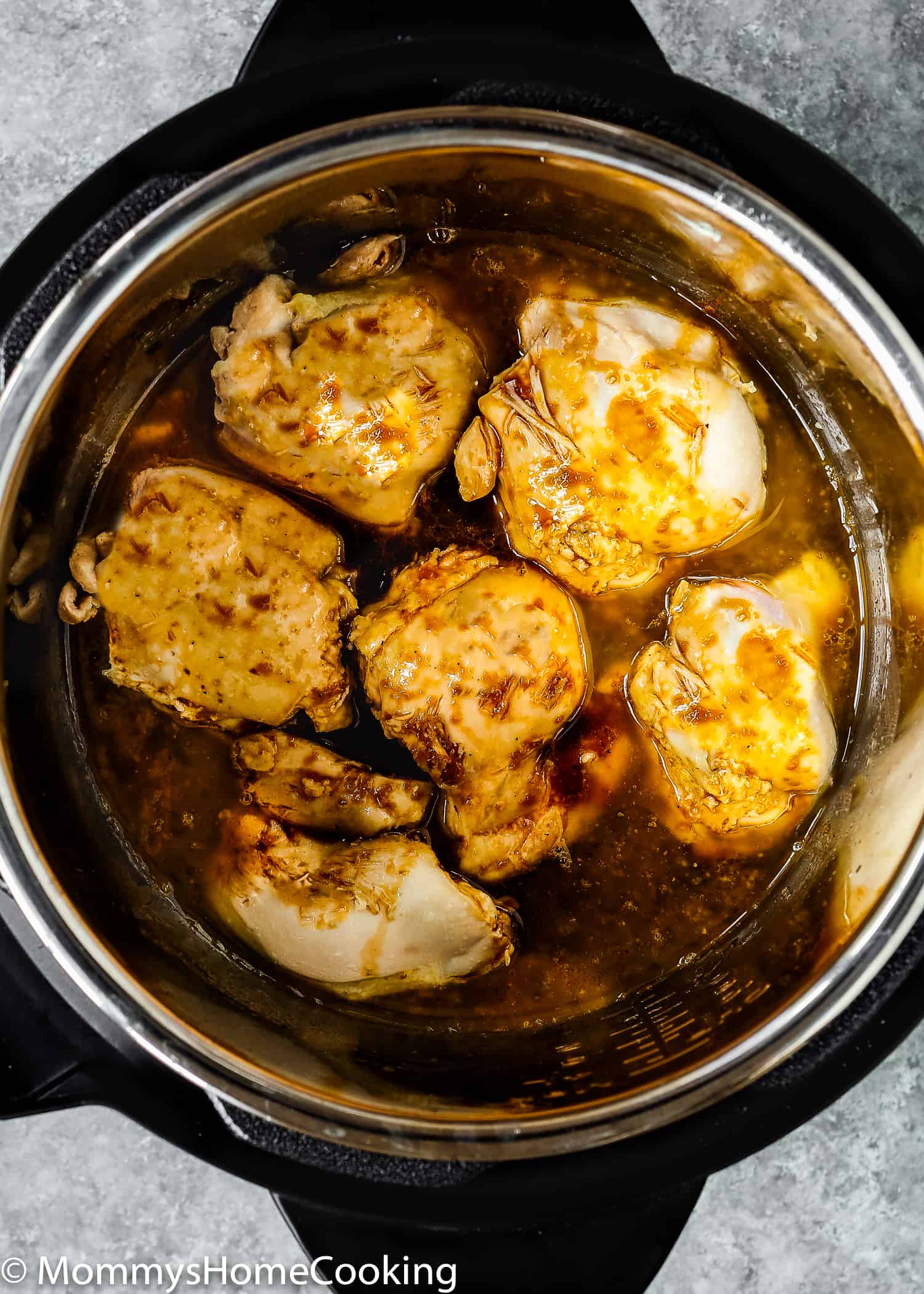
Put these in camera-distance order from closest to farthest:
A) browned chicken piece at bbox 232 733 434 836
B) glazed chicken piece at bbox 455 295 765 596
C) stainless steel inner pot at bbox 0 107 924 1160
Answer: stainless steel inner pot at bbox 0 107 924 1160, glazed chicken piece at bbox 455 295 765 596, browned chicken piece at bbox 232 733 434 836

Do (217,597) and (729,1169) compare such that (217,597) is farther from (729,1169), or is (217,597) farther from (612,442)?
(729,1169)

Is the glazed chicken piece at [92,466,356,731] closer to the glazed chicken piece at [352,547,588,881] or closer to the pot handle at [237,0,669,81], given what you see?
the glazed chicken piece at [352,547,588,881]

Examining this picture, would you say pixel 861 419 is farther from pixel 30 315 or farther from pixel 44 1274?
pixel 44 1274

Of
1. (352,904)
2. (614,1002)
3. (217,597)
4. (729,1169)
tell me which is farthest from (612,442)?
(729,1169)

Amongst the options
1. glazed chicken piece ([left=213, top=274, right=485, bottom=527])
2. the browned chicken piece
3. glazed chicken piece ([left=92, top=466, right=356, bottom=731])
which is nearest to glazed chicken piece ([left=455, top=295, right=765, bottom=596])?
glazed chicken piece ([left=213, top=274, right=485, bottom=527])

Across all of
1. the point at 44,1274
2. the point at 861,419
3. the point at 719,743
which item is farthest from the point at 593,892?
the point at 44,1274
